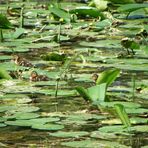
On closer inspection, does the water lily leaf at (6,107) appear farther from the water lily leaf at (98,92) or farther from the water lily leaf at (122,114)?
the water lily leaf at (122,114)

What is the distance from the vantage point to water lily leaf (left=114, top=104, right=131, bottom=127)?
2096mm

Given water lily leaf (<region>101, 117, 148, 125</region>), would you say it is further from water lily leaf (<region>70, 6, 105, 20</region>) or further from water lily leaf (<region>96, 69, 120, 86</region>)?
water lily leaf (<region>70, 6, 105, 20</region>)

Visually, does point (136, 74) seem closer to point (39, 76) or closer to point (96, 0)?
point (39, 76)

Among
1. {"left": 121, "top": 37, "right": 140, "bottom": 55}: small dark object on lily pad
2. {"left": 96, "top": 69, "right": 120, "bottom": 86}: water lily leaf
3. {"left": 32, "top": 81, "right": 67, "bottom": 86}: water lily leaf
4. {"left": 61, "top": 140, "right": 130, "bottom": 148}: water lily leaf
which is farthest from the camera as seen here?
{"left": 121, "top": 37, "right": 140, "bottom": 55}: small dark object on lily pad

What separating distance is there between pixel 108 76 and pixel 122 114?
567 mm

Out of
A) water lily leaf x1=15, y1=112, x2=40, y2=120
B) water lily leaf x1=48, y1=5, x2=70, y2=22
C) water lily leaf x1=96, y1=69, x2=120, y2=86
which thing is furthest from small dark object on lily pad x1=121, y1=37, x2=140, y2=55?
water lily leaf x1=15, y1=112, x2=40, y2=120

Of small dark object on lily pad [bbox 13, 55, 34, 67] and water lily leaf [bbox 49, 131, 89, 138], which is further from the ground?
small dark object on lily pad [bbox 13, 55, 34, 67]

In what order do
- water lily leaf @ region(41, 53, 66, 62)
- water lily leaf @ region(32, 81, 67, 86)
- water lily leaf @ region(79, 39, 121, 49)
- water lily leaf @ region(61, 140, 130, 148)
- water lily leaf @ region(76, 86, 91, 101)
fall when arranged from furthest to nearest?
water lily leaf @ region(79, 39, 121, 49) < water lily leaf @ region(41, 53, 66, 62) < water lily leaf @ region(32, 81, 67, 86) < water lily leaf @ region(76, 86, 91, 101) < water lily leaf @ region(61, 140, 130, 148)

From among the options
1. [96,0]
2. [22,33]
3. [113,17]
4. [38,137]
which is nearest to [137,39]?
[22,33]

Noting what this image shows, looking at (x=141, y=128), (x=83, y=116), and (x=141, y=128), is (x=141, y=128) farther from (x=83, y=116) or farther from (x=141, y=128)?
(x=83, y=116)

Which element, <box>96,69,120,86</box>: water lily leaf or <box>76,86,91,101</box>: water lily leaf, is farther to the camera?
<box>96,69,120,86</box>: water lily leaf

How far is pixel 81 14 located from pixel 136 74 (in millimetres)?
2091

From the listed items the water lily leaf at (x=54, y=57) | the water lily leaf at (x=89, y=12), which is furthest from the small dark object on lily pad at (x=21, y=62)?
the water lily leaf at (x=89, y=12)

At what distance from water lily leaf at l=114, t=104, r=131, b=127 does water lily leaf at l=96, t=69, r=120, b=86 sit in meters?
0.51
